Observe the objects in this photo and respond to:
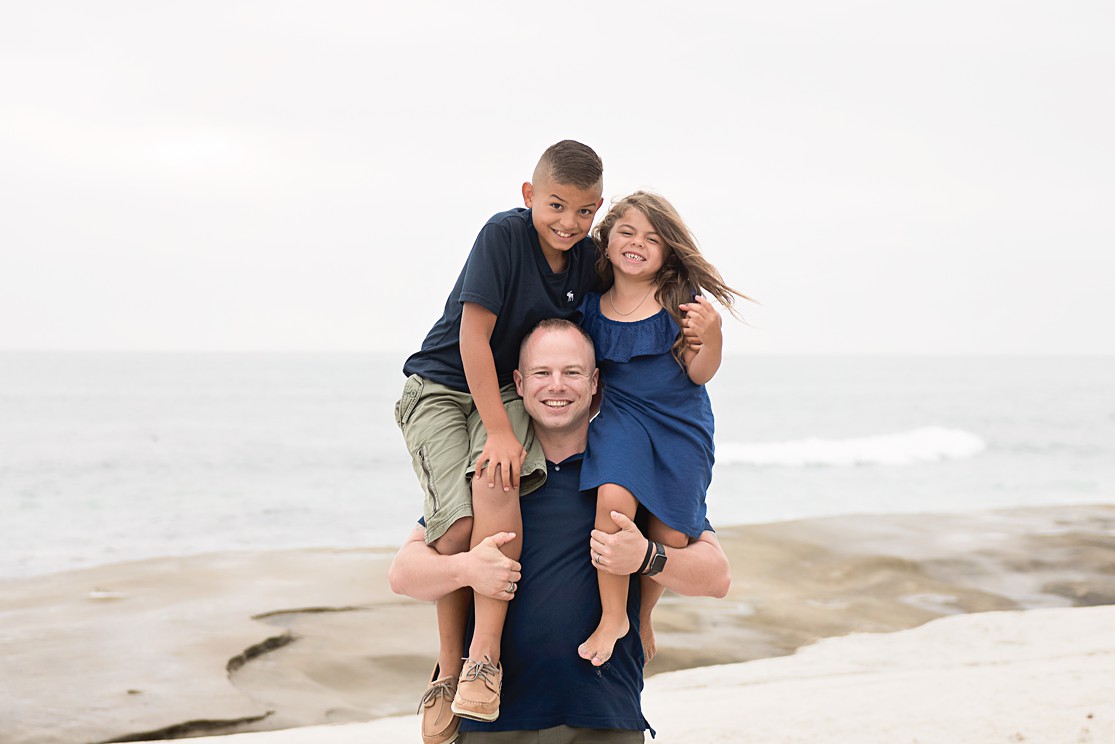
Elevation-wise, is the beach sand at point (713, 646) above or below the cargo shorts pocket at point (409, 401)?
below

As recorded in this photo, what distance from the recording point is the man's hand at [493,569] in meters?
2.77

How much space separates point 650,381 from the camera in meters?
3.04

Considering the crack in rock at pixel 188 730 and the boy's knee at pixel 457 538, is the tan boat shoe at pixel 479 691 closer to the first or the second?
the boy's knee at pixel 457 538

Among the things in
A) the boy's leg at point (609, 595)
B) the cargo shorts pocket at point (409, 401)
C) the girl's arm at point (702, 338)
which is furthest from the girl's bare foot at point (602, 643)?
the cargo shorts pocket at point (409, 401)

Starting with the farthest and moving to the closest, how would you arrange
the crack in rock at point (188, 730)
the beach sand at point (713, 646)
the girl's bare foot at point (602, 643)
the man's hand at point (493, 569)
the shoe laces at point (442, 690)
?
the crack in rock at point (188, 730), the beach sand at point (713, 646), the shoe laces at point (442, 690), the girl's bare foot at point (602, 643), the man's hand at point (493, 569)

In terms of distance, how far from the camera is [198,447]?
1154 inches

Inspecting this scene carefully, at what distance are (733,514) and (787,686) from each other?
14.6 meters

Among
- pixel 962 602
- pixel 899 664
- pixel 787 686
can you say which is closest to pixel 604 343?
pixel 787 686

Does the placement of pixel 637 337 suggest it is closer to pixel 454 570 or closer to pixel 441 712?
pixel 454 570

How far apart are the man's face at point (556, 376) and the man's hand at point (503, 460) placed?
16 cm

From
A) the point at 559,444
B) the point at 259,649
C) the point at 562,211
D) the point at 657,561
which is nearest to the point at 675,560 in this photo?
the point at 657,561

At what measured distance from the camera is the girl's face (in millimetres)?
3121

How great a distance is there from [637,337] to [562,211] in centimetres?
44

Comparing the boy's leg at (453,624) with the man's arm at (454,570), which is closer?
the man's arm at (454,570)
